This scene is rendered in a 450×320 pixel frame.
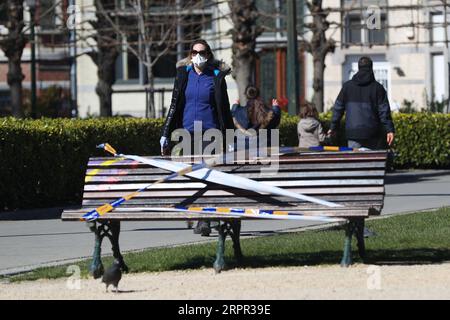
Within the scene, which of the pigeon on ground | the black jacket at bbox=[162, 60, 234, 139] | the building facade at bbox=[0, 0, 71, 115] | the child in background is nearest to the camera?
the pigeon on ground

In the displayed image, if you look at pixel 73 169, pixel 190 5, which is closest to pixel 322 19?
pixel 190 5

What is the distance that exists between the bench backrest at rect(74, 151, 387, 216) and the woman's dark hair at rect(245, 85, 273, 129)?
250 inches

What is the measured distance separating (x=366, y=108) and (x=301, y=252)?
2.65 m

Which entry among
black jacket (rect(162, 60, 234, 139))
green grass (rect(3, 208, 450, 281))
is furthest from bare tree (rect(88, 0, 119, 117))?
black jacket (rect(162, 60, 234, 139))

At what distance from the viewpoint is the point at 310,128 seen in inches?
773

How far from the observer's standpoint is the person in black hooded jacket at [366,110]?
46.2 ft

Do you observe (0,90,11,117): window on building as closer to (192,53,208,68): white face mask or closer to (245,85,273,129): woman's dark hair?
(245,85,273,129): woman's dark hair

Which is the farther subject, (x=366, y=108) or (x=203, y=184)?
(x=366, y=108)

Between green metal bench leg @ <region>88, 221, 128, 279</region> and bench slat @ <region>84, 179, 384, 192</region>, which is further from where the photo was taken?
green metal bench leg @ <region>88, 221, 128, 279</region>

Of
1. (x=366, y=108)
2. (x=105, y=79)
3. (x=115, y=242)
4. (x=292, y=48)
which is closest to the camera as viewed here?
(x=115, y=242)

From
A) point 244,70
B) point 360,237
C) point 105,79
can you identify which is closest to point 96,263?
point 360,237

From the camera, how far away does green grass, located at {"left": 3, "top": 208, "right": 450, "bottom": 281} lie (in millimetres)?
11375

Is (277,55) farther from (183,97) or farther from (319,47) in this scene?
(183,97)

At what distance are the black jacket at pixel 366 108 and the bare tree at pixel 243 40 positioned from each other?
38.4 ft
